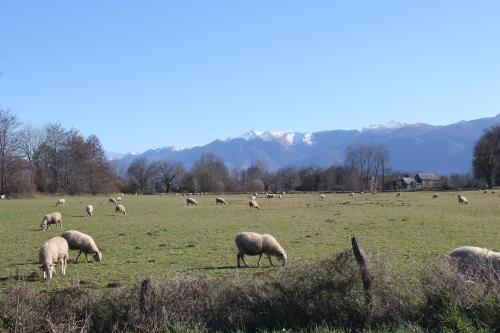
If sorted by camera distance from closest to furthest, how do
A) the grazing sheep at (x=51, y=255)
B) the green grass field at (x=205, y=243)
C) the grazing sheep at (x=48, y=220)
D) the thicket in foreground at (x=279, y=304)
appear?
the thicket in foreground at (x=279, y=304), the grazing sheep at (x=51, y=255), the green grass field at (x=205, y=243), the grazing sheep at (x=48, y=220)

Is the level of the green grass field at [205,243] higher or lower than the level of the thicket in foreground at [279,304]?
lower

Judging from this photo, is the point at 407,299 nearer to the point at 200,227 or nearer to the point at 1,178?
the point at 200,227

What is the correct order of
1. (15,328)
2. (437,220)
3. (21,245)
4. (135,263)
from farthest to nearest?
1. (437,220)
2. (21,245)
3. (135,263)
4. (15,328)

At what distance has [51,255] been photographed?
1549 cm

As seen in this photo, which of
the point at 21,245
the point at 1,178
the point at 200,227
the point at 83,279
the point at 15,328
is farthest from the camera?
the point at 1,178

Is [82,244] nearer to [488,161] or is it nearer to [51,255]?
[51,255]

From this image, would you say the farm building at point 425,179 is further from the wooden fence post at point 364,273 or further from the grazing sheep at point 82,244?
the wooden fence post at point 364,273

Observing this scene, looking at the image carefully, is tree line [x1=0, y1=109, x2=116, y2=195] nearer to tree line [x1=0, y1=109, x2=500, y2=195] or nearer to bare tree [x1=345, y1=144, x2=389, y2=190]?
tree line [x1=0, y1=109, x2=500, y2=195]

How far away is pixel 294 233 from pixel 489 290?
60.5 feet

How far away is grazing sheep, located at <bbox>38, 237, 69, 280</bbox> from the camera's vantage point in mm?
15062

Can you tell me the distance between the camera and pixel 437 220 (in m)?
34.0

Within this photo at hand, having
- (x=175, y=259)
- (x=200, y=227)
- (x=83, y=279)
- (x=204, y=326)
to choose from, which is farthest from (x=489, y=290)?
(x=200, y=227)

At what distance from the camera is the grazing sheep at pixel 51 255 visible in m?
15.1

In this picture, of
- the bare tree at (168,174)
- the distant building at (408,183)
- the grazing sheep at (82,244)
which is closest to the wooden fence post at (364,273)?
the grazing sheep at (82,244)
